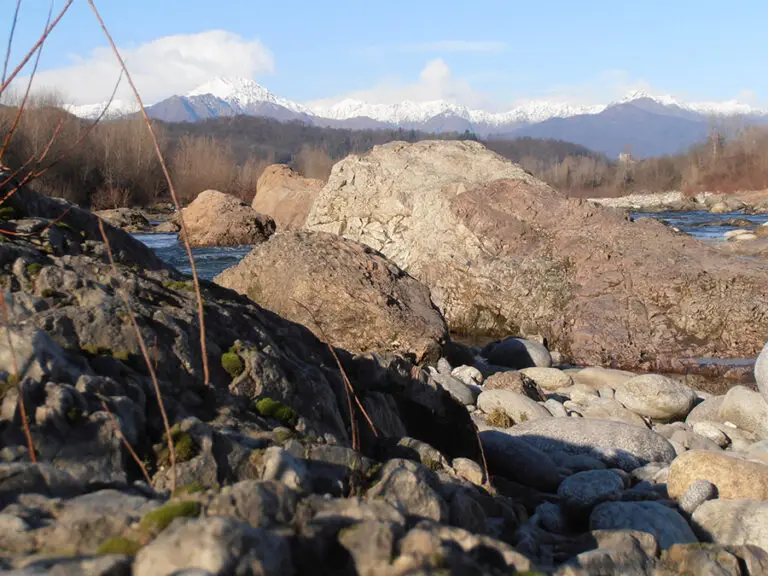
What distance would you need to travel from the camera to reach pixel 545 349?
31.4 feet

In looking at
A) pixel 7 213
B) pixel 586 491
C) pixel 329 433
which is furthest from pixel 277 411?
pixel 586 491

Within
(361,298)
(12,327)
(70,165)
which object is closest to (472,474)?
(12,327)

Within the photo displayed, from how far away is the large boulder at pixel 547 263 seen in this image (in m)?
9.61

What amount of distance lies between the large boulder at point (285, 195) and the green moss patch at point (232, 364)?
18670mm

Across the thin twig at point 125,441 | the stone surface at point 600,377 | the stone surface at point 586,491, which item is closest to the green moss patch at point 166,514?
the thin twig at point 125,441

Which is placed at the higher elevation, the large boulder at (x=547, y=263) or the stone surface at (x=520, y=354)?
the large boulder at (x=547, y=263)

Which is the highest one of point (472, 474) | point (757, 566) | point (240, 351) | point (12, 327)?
point (12, 327)

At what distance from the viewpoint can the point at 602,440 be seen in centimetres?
604

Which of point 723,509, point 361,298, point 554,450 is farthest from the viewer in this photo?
point 361,298

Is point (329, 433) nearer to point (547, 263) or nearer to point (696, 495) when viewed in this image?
point (696, 495)

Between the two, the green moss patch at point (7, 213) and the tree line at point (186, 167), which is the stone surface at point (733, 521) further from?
the tree line at point (186, 167)

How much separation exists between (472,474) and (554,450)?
239 centimetres

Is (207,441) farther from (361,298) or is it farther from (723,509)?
(361,298)

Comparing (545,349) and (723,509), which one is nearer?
(723,509)
